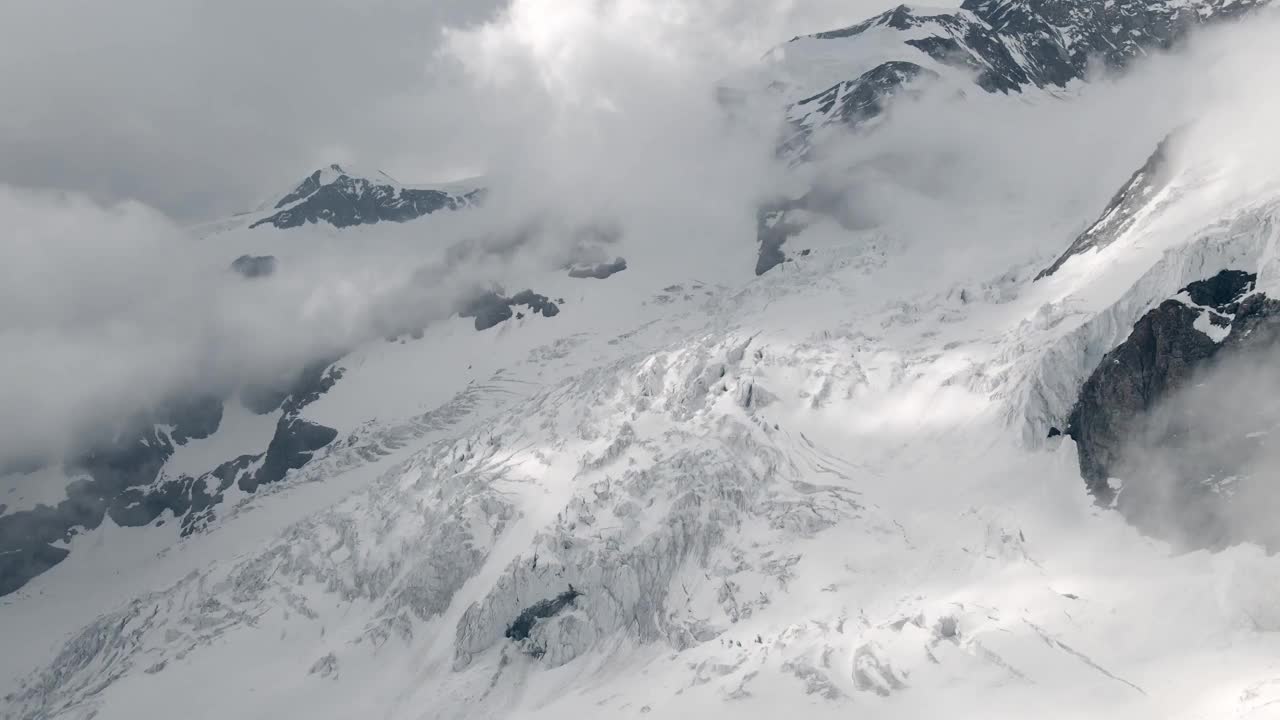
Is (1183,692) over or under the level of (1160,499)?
under

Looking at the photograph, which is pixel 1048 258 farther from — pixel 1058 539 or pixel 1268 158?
pixel 1058 539

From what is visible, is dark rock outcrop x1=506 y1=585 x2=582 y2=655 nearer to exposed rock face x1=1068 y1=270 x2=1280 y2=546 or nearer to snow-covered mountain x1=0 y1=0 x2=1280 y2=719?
snow-covered mountain x1=0 y1=0 x2=1280 y2=719

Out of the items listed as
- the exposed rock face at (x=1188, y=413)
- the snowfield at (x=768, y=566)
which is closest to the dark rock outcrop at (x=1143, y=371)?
the exposed rock face at (x=1188, y=413)

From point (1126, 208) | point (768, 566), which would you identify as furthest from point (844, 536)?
point (1126, 208)

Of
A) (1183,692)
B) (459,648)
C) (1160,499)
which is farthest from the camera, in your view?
(459,648)

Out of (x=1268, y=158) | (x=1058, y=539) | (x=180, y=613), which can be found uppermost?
(x=1268, y=158)

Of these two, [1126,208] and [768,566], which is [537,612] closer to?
[768,566]

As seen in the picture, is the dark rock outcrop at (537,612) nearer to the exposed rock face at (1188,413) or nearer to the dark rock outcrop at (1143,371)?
the dark rock outcrop at (1143,371)

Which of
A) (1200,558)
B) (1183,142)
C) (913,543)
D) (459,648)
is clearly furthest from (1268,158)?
(459,648)
